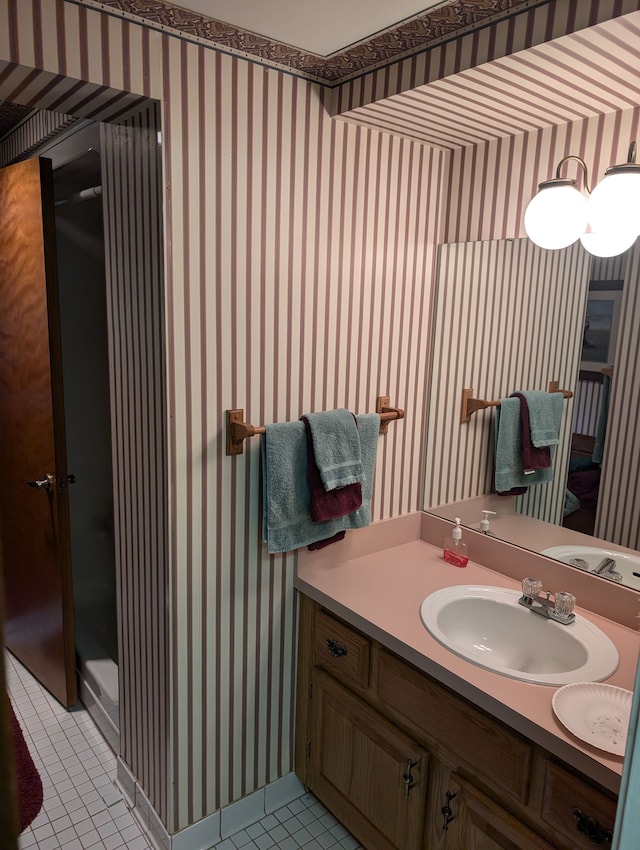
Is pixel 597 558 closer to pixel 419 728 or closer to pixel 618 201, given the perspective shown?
pixel 419 728

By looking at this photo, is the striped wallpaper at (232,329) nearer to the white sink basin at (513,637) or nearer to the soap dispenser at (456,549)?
the soap dispenser at (456,549)

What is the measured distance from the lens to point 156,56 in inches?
56.1

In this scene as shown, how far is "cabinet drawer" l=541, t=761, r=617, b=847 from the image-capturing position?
118cm

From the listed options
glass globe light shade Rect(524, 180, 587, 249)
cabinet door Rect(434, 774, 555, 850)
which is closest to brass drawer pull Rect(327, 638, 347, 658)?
cabinet door Rect(434, 774, 555, 850)

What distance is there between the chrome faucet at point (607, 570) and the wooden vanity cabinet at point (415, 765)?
1.91 ft

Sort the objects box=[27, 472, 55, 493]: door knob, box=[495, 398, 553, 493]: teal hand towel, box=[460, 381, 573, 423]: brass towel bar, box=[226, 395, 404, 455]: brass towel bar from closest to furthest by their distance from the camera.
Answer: box=[226, 395, 404, 455]: brass towel bar
box=[495, 398, 553, 493]: teal hand towel
box=[460, 381, 573, 423]: brass towel bar
box=[27, 472, 55, 493]: door knob

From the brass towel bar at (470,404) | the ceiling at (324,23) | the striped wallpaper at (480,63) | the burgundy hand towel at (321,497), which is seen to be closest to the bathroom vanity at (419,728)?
the burgundy hand towel at (321,497)

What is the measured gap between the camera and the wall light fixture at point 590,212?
148 centimetres

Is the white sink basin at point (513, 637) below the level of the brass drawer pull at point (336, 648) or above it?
above

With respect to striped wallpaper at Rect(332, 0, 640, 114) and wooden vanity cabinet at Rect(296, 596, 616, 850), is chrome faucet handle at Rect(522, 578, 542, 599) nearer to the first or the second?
wooden vanity cabinet at Rect(296, 596, 616, 850)

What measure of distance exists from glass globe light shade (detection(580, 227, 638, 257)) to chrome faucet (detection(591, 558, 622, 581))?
846 mm

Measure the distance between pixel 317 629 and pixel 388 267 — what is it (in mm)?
1187

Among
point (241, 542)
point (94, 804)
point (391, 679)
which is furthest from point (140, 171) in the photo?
point (94, 804)

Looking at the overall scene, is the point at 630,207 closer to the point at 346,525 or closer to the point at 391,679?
the point at 346,525
